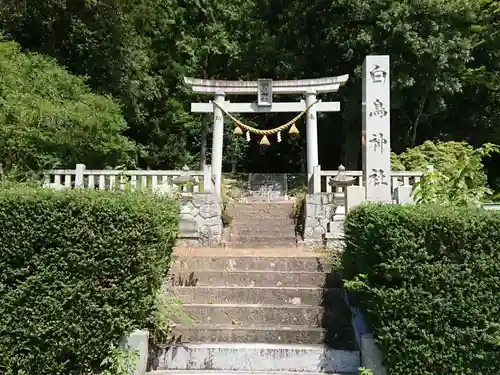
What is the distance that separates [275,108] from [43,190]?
9.87 meters

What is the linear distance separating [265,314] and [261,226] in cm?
578

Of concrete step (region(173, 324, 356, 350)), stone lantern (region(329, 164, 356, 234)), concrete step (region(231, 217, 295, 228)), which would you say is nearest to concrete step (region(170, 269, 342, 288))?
concrete step (region(173, 324, 356, 350))

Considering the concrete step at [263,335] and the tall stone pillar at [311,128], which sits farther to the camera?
the tall stone pillar at [311,128]

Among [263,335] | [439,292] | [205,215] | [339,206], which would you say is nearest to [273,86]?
[339,206]

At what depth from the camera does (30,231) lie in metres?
4.78

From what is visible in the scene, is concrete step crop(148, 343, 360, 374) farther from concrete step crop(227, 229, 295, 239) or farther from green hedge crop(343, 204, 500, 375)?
concrete step crop(227, 229, 295, 239)

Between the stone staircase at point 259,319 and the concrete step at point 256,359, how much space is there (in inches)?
0.4

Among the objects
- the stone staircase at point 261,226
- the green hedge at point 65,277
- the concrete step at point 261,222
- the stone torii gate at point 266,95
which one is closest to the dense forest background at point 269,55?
the stone torii gate at point 266,95

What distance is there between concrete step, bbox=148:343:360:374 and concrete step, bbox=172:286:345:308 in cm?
119

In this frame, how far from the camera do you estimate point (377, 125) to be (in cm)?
848

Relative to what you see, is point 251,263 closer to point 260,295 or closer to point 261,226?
point 260,295

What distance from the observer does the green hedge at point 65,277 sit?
4.75m

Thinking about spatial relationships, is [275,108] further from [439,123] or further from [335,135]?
[439,123]

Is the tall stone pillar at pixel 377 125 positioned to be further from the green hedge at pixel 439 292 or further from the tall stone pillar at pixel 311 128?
the tall stone pillar at pixel 311 128
